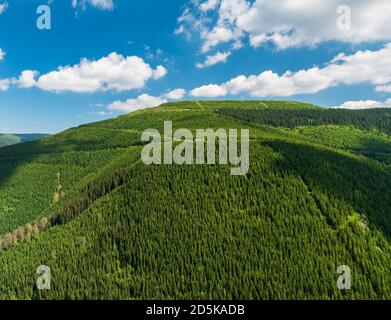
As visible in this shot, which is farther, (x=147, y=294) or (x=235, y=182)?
Result: (x=235, y=182)

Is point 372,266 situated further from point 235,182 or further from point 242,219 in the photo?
point 235,182

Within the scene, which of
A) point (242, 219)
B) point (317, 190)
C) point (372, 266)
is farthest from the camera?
point (317, 190)

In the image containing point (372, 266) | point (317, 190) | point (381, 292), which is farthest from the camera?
point (317, 190)

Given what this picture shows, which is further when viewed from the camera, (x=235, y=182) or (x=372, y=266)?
(x=235, y=182)

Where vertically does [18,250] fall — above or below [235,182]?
below

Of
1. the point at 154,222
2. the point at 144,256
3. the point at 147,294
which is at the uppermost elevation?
the point at 154,222

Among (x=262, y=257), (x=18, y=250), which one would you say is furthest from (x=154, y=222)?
(x=18, y=250)

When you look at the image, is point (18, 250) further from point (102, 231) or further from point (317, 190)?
point (317, 190)

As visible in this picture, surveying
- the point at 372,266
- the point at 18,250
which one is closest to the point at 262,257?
the point at 372,266
